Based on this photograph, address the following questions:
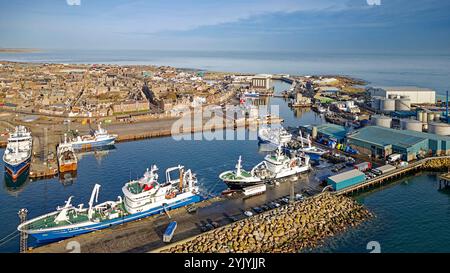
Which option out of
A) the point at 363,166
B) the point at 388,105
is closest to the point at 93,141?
the point at 363,166

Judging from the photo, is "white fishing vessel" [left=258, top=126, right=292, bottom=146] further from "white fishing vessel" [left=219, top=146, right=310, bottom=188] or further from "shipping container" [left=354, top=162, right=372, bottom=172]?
"shipping container" [left=354, top=162, right=372, bottom=172]

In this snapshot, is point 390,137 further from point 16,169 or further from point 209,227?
point 16,169

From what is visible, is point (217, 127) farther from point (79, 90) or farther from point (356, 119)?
point (79, 90)

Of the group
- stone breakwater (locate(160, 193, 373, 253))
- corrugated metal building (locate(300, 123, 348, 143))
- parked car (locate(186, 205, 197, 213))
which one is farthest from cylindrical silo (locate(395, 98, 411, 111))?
parked car (locate(186, 205, 197, 213))

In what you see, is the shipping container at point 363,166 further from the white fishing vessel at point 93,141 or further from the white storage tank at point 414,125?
the white fishing vessel at point 93,141

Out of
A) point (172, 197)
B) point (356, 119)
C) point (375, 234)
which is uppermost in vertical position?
point (356, 119)

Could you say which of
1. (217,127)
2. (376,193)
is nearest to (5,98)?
(217,127)
